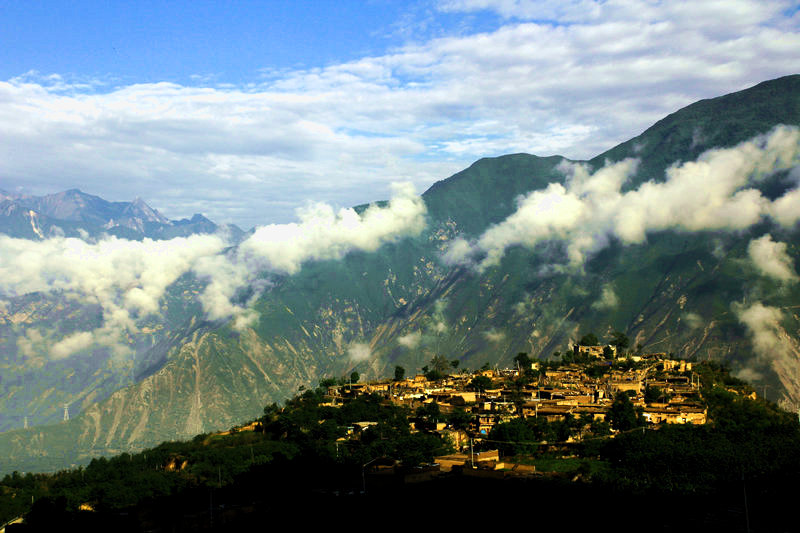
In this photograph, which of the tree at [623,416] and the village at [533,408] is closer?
the village at [533,408]

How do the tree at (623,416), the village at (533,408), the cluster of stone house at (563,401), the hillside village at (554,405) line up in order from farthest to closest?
the cluster of stone house at (563,401), the hillside village at (554,405), the tree at (623,416), the village at (533,408)

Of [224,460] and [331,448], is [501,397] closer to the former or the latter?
[331,448]

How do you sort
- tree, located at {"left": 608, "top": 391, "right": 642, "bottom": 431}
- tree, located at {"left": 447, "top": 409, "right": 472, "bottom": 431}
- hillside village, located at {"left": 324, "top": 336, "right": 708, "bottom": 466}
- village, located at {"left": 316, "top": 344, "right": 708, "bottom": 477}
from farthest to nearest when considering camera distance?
tree, located at {"left": 447, "top": 409, "right": 472, "bottom": 431}, hillside village, located at {"left": 324, "top": 336, "right": 708, "bottom": 466}, tree, located at {"left": 608, "top": 391, "right": 642, "bottom": 431}, village, located at {"left": 316, "top": 344, "right": 708, "bottom": 477}

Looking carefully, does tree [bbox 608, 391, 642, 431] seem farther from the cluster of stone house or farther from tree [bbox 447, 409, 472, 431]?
tree [bbox 447, 409, 472, 431]

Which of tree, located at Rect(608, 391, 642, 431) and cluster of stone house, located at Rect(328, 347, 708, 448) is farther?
cluster of stone house, located at Rect(328, 347, 708, 448)

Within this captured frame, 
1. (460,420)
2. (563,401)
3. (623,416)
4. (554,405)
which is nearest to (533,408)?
(554,405)

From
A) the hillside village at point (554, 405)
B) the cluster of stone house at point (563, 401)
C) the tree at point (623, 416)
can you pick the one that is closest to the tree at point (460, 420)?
the hillside village at point (554, 405)

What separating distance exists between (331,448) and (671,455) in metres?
57.8

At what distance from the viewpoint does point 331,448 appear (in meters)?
154

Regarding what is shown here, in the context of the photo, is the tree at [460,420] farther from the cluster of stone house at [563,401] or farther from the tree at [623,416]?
the tree at [623,416]

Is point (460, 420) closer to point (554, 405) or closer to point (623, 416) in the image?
point (554, 405)

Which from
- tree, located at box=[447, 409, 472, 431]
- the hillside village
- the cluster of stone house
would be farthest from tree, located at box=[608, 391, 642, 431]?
tree, located at box=[447, 409, 472, 431]

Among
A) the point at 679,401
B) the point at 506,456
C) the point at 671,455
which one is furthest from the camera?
the point at 679,401

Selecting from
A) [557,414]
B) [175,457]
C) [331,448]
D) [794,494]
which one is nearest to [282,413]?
[175,457]
